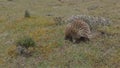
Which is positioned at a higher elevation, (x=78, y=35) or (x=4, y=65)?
(x=78, y=35)

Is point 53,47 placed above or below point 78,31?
below

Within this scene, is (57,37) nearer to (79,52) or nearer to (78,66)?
(79,52)

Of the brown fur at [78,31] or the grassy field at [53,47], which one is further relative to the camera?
the brown fur at [78,31]

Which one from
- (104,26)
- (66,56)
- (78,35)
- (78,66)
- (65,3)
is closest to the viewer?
(78,66)

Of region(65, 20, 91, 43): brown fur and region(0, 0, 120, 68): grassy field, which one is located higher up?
region(65, 20, 91, 43): brown fur

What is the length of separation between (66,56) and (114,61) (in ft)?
6.42

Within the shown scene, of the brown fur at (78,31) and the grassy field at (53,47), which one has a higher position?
the brown fur at (78,31)

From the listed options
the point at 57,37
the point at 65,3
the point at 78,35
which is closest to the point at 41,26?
the point at 57,37

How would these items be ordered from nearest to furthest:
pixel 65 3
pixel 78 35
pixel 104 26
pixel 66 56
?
pixel 66 56
pixel 78 35
pixel 104 26
pixel 65 3

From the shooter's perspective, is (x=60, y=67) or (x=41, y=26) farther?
(x=41, y=26)

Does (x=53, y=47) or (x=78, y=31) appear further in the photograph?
(x=53, y=47)

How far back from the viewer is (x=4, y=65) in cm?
1273

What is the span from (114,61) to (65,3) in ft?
55.8

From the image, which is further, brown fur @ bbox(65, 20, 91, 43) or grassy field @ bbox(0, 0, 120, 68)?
brown fur @ bbox(65, 20, 91, 43)
